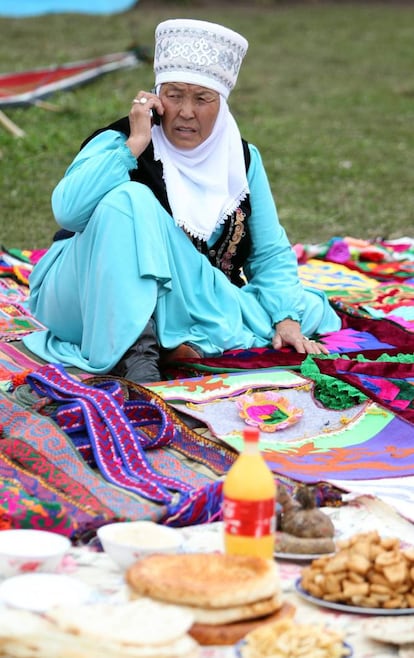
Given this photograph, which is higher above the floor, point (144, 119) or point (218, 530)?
point (144, 119)

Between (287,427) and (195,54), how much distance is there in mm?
1536

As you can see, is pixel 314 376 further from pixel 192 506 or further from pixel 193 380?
pixel 192 506

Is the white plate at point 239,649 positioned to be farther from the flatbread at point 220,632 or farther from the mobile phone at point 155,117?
the mobile phone at point 155,117

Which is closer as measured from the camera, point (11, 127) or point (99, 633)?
point (99, 633)

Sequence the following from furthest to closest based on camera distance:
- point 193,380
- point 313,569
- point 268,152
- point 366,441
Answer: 1. point 268,152
2. point 193,380
3. point 366,441
4. point 313,569

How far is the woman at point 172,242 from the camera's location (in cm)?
468

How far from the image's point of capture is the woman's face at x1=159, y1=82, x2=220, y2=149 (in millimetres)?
4867

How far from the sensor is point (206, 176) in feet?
16.7

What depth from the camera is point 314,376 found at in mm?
4633

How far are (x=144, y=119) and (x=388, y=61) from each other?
41.5 ft

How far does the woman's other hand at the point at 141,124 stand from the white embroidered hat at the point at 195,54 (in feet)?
0.46

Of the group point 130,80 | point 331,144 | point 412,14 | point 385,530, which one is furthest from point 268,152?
point 412,14

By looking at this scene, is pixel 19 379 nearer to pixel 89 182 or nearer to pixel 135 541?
pixel 89 182

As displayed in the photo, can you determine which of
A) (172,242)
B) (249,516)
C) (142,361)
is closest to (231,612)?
(249,516)
